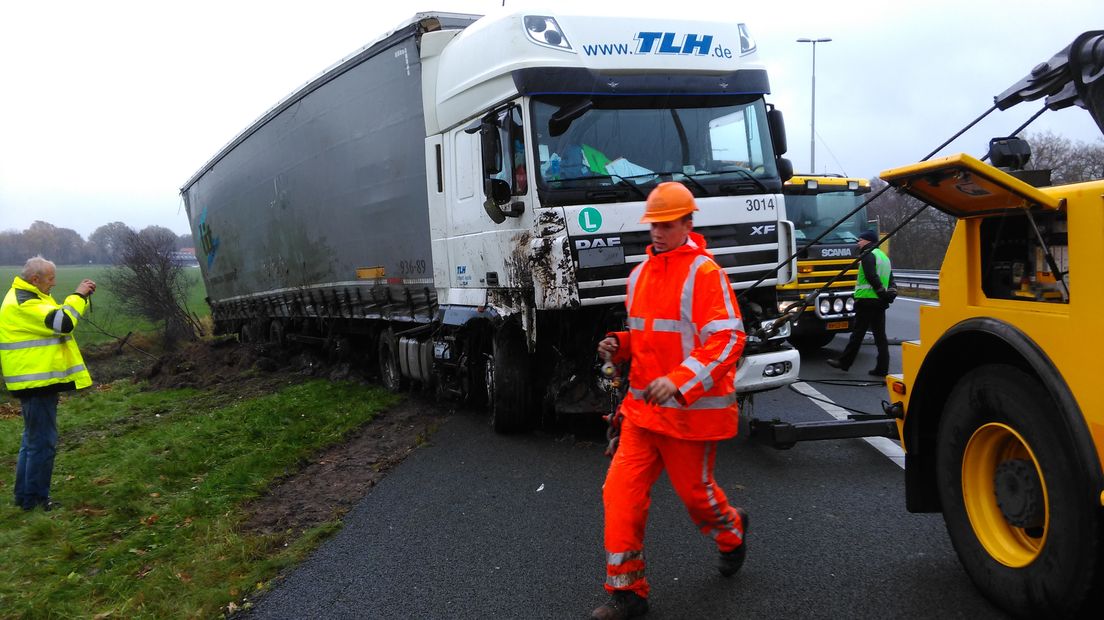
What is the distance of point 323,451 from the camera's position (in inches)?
287

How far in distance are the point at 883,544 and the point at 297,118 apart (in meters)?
9.69

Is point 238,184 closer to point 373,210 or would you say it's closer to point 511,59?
point 373,210

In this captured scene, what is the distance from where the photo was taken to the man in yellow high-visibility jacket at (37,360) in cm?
581

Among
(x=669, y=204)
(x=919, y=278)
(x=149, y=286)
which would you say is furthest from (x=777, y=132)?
(x=149, y=286)

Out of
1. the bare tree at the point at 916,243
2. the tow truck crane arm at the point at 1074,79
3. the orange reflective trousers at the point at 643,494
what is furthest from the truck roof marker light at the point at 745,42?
the bare tree at the point at 916,243

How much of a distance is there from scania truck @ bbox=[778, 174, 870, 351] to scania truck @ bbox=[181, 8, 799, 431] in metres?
4.22

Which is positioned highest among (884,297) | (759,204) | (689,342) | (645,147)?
(645,147)

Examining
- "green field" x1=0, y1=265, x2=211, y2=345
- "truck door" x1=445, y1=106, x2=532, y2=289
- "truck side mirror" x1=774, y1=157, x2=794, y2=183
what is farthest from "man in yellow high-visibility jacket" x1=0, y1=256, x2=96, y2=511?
"green field" x1=0, y1=265, x2=211, y2=345

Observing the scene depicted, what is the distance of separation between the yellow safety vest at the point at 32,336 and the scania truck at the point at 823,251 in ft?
26.9

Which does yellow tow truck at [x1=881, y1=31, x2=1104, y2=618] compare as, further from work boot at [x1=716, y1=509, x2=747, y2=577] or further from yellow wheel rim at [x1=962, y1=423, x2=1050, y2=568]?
work boot at [x1=716, y1=509, x2=747, y2=577]

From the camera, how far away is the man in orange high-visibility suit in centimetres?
327

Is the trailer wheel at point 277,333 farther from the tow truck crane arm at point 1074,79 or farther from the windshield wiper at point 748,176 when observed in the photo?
the tow truck crane arm at point 1074,79

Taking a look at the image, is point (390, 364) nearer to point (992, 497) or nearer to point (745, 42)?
point (745, 42)

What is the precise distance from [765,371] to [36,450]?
5645mm
